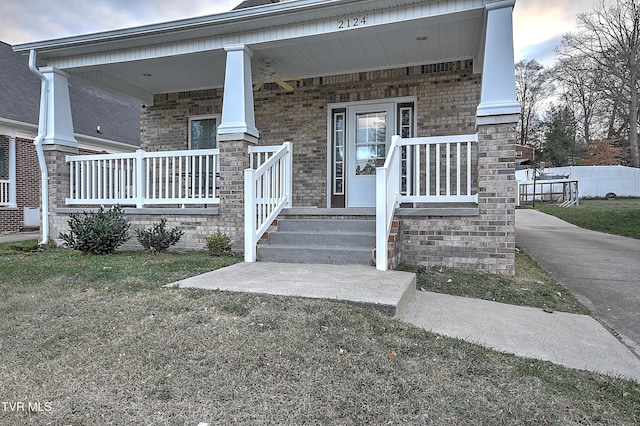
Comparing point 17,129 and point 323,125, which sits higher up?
point 17,129

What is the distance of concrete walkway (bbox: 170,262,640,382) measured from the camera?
2602mm

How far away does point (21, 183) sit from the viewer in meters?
12.3

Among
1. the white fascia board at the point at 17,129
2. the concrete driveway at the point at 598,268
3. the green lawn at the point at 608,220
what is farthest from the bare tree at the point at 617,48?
the white fascia board at the point at 17,129

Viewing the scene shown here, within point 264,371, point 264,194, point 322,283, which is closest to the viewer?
point 264,371

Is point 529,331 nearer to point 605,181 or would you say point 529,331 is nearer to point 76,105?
point 76,105

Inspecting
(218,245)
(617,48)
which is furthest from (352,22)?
(617,48)

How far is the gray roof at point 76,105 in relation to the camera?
39.9 feet

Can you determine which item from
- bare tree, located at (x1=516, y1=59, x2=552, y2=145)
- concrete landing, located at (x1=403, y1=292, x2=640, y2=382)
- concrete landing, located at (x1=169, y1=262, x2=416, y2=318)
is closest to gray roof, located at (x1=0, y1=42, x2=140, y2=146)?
concrete landing, located at (x1=169, y1=262, x2=416, y2=318)

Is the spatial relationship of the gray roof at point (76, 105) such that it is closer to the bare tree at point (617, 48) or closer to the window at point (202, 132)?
the window at point (202, 132)

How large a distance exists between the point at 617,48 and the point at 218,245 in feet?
80.4

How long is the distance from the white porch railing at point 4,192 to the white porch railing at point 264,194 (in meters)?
10.2

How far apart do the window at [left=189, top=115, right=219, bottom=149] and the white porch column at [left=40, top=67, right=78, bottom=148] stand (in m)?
2.30

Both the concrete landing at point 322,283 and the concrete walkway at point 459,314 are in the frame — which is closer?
the concrete walkway at point 459,314

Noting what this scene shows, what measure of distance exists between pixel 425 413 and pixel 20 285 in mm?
4051
